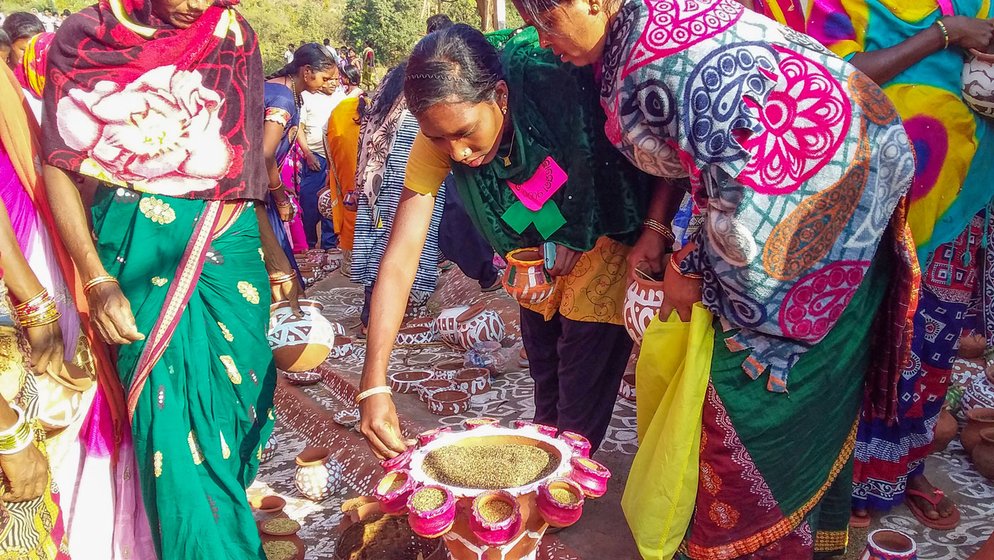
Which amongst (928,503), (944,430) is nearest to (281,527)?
(928,503)

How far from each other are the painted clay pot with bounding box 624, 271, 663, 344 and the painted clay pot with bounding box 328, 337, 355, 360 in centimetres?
308

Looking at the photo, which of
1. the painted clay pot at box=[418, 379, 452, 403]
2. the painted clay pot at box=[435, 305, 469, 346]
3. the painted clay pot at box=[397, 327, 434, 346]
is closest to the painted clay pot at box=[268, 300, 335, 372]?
the painted clay pot at box=[418, 379, 452, 403]

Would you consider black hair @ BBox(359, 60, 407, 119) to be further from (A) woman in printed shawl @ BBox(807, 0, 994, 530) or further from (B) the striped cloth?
(A) woman in printed shawl @ BBox(807, 0, 994, 530)

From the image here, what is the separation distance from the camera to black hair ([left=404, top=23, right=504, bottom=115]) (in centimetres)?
179

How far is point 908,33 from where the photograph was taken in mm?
2156

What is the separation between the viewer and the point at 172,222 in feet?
7.44

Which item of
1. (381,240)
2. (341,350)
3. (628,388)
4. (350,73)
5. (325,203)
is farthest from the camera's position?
(350,73)

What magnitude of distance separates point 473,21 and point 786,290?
62.1 ft

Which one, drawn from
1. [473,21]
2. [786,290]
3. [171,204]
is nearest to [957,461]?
[786,290]

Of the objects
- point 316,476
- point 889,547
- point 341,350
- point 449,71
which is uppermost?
point 449,71

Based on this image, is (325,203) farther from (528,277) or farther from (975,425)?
(975,425)

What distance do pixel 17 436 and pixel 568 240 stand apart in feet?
4.64

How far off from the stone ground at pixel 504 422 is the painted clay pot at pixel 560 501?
0.90 meters

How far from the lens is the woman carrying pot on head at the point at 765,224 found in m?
1.55
